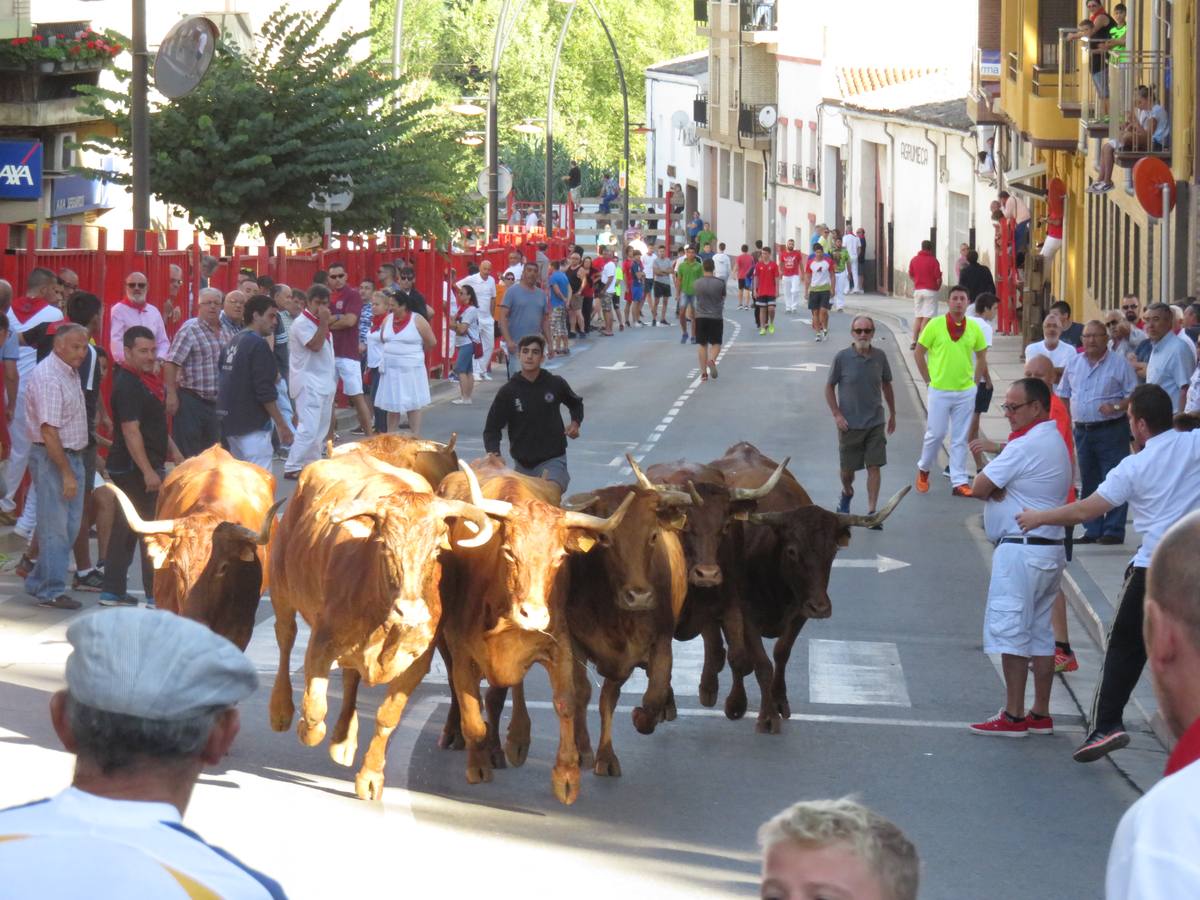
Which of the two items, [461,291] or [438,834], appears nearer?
[438,834]

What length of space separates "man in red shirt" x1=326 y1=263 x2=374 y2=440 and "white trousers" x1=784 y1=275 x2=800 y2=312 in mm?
31977

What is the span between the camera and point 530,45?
3442 inches

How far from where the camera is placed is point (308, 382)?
1991 cm

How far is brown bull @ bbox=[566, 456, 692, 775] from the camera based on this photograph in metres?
9.47

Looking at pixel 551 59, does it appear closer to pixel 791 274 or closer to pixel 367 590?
pixel 791 274

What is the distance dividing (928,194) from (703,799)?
48.3m

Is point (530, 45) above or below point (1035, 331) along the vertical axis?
above

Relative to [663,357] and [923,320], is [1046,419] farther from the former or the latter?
[663,357]

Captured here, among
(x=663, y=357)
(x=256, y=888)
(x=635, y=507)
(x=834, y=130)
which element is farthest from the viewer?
(x=834, y=130)

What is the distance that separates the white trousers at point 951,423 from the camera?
19844 mm

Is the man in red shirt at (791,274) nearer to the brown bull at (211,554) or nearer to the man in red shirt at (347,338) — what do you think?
the man in red shirt at (347,338)

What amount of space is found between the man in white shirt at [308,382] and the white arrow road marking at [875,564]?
5.99m

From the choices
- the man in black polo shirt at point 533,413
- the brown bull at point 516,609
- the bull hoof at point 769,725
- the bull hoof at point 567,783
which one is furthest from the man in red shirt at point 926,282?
the bull hoof at point 567,783

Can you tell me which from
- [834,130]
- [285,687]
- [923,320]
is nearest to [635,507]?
[285,687]
